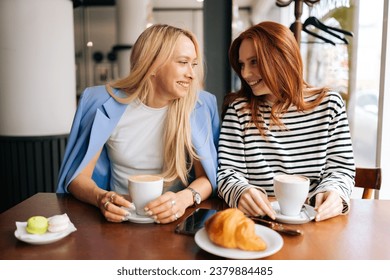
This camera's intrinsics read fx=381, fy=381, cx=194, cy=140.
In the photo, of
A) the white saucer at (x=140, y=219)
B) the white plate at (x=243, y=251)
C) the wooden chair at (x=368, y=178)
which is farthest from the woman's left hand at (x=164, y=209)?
the wooden chair at (x=368, y=178)


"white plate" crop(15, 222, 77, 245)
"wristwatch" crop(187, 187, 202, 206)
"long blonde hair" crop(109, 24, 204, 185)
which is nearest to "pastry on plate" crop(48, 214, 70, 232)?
"white plate" crop(15, 222, 77, 245)

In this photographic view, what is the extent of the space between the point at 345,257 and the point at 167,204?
40 cm

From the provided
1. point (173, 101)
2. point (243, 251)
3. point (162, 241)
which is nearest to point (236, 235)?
point (243, 251)

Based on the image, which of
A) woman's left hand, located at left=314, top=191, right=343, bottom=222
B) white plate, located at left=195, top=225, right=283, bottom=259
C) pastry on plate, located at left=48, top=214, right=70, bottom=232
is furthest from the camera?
woman's left hand, located at left=314, top=191, right=343, bottom=222

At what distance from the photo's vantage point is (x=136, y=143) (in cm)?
139

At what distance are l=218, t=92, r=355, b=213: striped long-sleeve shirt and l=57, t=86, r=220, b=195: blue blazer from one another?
52mm

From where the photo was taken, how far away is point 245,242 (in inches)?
28.5

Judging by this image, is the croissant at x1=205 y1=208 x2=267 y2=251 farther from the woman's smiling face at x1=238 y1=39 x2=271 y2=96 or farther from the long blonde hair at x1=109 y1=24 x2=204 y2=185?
the woman's smiling face at x1=238 y1=39 x2=271 y2=96

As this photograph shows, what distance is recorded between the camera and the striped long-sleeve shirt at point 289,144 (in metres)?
1.29

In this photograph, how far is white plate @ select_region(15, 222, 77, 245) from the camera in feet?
2.53

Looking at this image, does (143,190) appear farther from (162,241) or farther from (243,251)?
(243,251)

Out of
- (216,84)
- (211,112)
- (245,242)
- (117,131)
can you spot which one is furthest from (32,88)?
(245,242)
